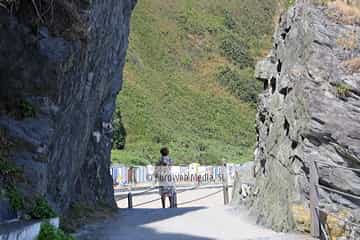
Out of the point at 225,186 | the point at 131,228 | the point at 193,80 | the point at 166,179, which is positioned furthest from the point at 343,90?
the point at 193,80

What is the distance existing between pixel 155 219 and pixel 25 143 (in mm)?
4939

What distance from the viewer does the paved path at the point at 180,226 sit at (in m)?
10.7

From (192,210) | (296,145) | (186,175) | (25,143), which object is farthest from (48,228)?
(186,175)

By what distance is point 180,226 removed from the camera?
475 inches

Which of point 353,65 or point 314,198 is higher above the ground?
point 353,65

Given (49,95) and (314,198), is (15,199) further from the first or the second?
(314,198)

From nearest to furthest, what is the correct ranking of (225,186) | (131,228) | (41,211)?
1. (41,211)
2. (131,228)
3. (225,186)

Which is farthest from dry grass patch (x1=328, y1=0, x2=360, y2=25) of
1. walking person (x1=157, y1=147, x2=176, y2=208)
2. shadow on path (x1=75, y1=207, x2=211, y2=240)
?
walking person (x1=157, y1=147, x2=176, y2=208)

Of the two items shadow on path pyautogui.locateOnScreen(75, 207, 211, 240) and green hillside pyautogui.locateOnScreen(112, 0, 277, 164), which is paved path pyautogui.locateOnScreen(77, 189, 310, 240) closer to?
shadow on path pyautogui.locateOnScreen(75, 207, 211, 240)

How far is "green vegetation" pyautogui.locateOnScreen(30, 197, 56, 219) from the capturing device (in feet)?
25.9

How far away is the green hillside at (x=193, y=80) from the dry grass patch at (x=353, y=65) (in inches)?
739

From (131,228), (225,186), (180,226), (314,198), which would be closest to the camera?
(314,198)

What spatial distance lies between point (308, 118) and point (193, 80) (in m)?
42.8

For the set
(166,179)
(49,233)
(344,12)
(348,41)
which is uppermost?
(344,12)
